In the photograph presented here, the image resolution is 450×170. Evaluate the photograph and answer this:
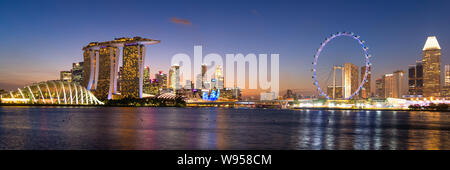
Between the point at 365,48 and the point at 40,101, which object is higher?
the point at 365,48

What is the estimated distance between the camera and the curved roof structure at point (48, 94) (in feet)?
579

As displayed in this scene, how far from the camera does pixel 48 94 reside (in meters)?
182

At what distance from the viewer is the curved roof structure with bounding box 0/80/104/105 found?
177 metres

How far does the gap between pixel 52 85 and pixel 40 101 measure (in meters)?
9.23
